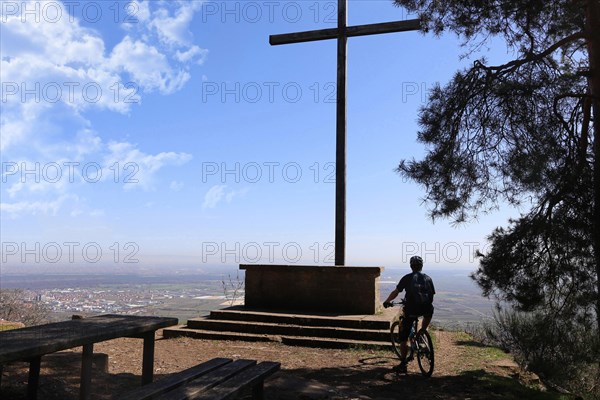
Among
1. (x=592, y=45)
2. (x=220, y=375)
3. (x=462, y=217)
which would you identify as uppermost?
(x=592, y=45)

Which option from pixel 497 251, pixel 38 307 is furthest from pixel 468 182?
pixel 38 307

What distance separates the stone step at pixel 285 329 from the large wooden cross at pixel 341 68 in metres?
1.69

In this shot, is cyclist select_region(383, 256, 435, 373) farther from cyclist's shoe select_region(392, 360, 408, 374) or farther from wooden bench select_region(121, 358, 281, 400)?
wooden bench select_region(121, 358, 281, 400)

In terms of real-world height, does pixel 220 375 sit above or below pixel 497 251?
below

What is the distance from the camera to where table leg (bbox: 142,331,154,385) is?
4113 mm

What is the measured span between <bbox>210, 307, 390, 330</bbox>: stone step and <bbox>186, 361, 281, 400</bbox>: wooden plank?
3.75 m

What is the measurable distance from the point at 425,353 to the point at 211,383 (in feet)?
10.4

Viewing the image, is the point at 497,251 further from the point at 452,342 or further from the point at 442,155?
the point at 452,342

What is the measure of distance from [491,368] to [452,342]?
6.85 feet

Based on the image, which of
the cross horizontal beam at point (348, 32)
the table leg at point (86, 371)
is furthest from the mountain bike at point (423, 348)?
the cross horizontal beam at point (348, 32)

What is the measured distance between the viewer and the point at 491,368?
6.10m

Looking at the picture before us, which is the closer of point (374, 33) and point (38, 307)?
point (374, 33)

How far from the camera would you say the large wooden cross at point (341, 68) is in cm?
876

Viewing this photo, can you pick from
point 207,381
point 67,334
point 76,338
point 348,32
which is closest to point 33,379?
point 67,334
